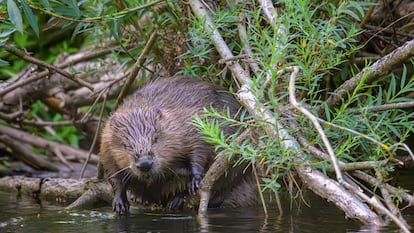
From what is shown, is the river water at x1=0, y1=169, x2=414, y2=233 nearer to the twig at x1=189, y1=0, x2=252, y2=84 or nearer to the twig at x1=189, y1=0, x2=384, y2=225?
the twig at x1=189, y1=0, x2=384, y2=225

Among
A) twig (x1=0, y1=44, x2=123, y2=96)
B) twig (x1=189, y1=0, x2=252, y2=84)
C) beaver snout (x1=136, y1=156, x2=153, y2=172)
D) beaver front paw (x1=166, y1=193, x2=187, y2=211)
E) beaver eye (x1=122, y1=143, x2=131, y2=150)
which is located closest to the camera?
twig (x1=189, y1=0, x2=252, y2=84)

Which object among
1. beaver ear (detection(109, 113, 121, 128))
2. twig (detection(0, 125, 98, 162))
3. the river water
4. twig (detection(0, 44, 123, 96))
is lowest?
the river water

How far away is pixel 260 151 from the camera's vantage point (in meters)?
3.56

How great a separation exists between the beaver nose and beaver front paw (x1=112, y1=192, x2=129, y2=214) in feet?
1.28

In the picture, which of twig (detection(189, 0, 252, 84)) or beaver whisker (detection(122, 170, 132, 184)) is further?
beaver whisker (detection(122, 170, 132, 184))

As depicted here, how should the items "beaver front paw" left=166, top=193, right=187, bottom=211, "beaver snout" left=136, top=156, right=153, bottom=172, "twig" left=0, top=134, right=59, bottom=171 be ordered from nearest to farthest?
"beaver snout" left=136, top=156, right=153, bottom=172
"beaver front paw" left=166, top=193, right=187, bottom=211
"twig" left=0, top=134, right=59, bottom=171

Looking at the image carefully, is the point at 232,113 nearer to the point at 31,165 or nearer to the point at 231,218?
the point at 231,218

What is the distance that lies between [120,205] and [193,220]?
0.63 metres

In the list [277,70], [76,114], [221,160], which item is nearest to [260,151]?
[277,70]

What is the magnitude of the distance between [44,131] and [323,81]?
341 centimetres

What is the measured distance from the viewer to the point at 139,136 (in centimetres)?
470

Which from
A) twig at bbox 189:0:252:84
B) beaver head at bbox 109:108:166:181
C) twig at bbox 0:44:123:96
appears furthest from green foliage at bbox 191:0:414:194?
twig at bbox 0:44:123:96

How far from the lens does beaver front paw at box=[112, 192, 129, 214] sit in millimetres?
4801

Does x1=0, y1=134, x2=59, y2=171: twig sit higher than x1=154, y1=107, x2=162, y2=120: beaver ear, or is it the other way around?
x1=0, y1=134, x2=59, y2=171: twig
